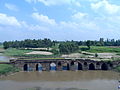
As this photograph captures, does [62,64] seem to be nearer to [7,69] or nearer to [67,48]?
[7,69]

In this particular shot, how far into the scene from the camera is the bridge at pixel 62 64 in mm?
48944

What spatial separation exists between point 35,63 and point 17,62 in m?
4.07

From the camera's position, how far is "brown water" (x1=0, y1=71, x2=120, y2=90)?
3428 centimetres

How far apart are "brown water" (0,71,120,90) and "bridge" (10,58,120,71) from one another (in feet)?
9.14

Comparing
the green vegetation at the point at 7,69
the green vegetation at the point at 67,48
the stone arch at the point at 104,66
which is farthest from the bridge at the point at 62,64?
the green vegetation at the point at 67,48

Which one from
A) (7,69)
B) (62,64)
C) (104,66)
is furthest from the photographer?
(104,66)

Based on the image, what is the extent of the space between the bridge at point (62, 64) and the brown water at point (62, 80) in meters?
2.79

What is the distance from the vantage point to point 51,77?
42531 millimetres

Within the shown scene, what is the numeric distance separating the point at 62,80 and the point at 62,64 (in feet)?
32.9

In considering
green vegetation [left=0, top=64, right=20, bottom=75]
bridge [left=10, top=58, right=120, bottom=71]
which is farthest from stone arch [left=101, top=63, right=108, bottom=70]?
green vegetation [left=0, top=64, right=20, bottom=75]

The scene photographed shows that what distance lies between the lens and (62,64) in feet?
163

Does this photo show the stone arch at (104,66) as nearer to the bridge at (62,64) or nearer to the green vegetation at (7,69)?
the bridge at (62,64)

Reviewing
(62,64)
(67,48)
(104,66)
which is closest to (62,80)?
(62,64)

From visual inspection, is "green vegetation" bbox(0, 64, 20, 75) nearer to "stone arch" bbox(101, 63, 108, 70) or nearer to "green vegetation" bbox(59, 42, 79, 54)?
"stone arch" bbox(101, 63, 108, 70)
